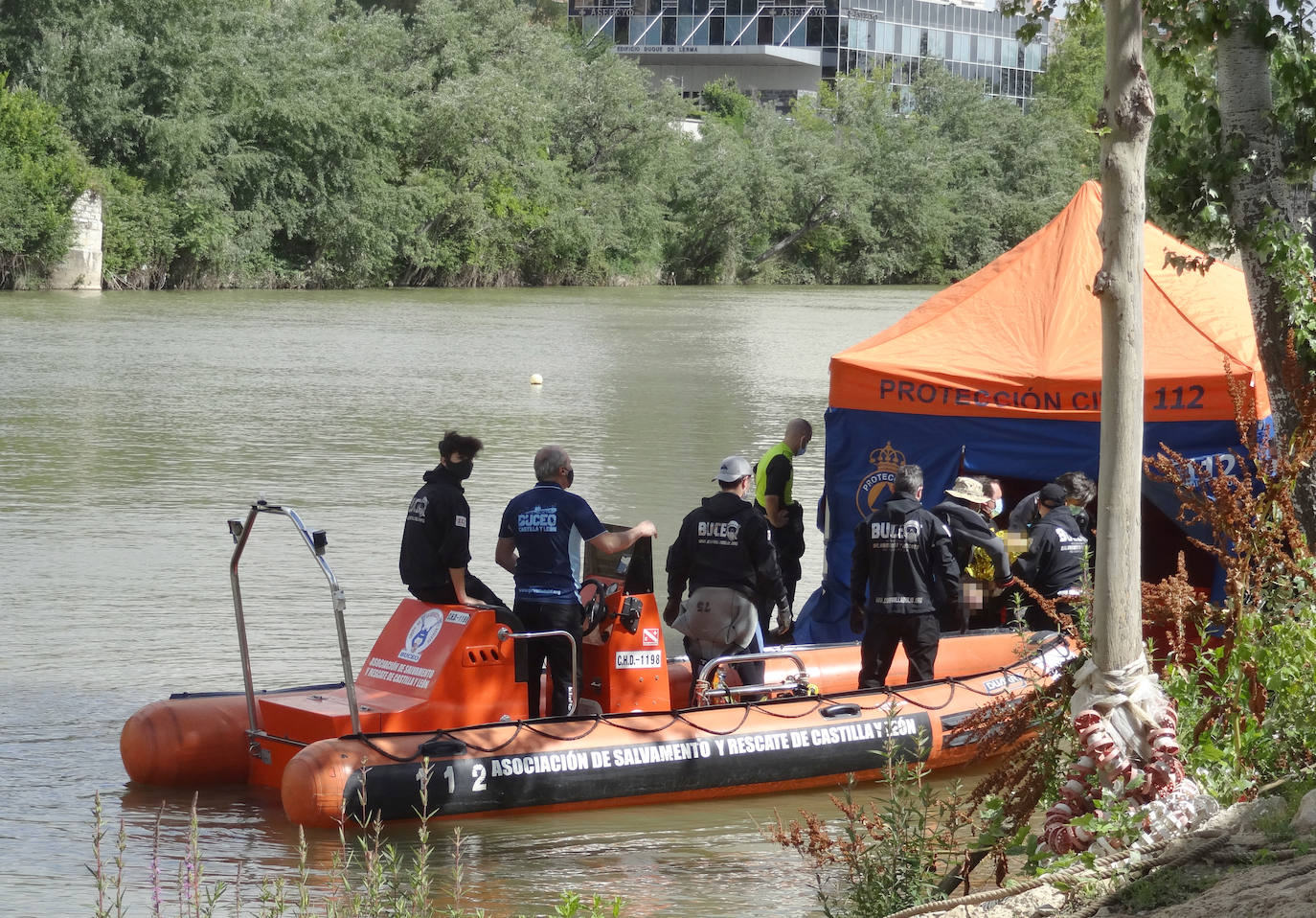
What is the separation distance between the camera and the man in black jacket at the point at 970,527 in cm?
999

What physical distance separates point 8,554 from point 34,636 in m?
2.91

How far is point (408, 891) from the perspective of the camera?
23.4 ft

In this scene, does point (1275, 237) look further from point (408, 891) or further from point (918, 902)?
point (408, 891)

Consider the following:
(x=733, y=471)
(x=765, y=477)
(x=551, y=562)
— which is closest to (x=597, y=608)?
(x=551, y=562)

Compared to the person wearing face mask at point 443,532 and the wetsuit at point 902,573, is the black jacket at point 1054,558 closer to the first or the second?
the wetsuit at point 902,573

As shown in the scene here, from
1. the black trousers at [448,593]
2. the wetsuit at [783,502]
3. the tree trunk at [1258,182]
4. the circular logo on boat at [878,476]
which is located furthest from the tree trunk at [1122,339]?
the circular logo on boat at [878,476]

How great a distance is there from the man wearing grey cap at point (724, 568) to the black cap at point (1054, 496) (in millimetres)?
1961

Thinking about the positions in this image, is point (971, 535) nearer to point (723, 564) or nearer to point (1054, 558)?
point (1054, 558)

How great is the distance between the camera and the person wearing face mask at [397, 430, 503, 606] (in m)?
8.30

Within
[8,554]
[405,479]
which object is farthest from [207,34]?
[8,554]

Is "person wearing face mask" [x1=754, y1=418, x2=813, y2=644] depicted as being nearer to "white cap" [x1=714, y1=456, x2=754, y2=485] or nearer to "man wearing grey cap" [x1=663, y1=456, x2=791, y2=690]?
"man wearing grey cap" [x1=663, y1=456, x2=791, y2=690]

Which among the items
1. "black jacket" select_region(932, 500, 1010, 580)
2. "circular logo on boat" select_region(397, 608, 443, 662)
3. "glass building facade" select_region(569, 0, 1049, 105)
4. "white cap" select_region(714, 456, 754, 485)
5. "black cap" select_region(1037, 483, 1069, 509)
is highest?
"glass building facade" select_region(569, 0, 1049, 105)

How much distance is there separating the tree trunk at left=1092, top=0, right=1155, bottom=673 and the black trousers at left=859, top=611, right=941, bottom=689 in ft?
11.4

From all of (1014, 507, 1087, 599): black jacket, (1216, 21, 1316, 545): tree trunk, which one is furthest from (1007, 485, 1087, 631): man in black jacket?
(1216, 21, 1316, 545): tree trunk
